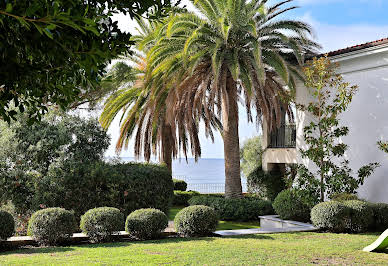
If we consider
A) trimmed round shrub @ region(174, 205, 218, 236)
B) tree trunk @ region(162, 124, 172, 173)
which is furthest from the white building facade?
tree trunk @ region(162, 124, 172, 173)

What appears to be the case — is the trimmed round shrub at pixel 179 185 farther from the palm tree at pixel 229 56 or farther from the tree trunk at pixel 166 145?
the palm tree at pixel 229 56

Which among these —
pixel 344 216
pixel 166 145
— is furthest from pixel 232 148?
pixel 344 216

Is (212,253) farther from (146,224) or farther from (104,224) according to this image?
(104,224)

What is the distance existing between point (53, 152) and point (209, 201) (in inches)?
247

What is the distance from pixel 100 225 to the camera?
1008 centimetres

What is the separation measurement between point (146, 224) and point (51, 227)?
2.17 metres

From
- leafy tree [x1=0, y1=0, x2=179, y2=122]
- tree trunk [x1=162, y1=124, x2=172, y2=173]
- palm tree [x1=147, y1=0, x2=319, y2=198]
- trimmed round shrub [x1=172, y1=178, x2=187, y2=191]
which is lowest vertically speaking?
trimmed round shrub [x1=172, y1=178, x2=187, y2=191]

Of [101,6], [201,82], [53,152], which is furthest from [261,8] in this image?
[101,6]

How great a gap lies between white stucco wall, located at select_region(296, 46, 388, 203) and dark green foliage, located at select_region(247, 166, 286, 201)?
4.99 m

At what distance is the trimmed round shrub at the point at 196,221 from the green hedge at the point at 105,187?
243 centimetres

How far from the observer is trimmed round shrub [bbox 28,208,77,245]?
9.73 metres

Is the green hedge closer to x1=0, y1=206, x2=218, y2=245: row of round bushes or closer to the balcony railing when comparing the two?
x1=0, y1=206, x2=218, y2=245: row of round bushes

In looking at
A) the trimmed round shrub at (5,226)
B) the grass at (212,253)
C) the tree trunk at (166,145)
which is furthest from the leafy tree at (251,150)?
the trimmed round shrub at (5,226)

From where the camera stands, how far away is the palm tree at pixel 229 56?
14.6 metres
